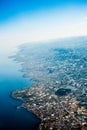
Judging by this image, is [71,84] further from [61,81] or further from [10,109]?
[10,109]

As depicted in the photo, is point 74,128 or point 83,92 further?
point 83,92

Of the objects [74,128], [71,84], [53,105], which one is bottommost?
[74,128]

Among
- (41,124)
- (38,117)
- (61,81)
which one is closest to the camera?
(41,124)

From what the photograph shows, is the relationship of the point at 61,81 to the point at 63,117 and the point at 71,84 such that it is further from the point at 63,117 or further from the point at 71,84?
the point at 63,117

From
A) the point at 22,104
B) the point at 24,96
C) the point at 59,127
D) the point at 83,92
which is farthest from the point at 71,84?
the point at 59,127

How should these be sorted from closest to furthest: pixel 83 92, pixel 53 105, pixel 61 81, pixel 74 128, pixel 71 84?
pixel 74 128 < pixel 53 105 < pixel 83 92 < pixel 71 84 < pixel 61 81

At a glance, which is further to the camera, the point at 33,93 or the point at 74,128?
the point at 33,93

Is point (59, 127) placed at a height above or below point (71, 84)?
below

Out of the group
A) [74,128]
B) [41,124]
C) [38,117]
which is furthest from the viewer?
[38,117]

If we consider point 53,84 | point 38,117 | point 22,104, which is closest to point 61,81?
point 53,84
